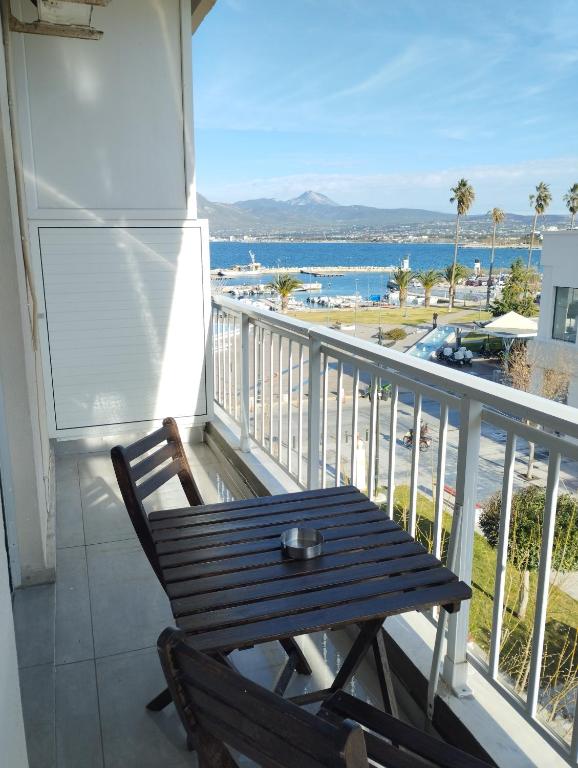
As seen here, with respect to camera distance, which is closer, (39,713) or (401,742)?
(401,742)

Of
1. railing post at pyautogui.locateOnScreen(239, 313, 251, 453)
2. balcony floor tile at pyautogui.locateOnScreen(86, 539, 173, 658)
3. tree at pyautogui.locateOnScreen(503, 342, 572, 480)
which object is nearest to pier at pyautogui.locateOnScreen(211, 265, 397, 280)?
tree at pyautogui.locateOnScreen(503, 342, 572, 480)

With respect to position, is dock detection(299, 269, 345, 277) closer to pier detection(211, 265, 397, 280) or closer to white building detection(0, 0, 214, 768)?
pier detection(211, 265, 397, 280)

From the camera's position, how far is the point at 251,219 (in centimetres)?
8838

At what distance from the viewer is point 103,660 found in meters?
2.33

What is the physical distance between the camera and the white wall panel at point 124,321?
4348 mm

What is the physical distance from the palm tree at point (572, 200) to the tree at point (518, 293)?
16.8 feet

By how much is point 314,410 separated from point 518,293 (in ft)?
180

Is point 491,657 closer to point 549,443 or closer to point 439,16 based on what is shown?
point 549,443

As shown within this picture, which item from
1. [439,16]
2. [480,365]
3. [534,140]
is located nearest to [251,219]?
[439,16]

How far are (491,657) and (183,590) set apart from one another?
0.91 metres

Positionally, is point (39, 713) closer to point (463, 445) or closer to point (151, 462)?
point (151, 462)

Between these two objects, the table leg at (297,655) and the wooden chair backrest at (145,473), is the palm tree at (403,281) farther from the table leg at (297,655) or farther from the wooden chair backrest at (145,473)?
the table leg at (297,655)

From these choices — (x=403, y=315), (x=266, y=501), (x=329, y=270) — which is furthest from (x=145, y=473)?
(x=329, y=270)

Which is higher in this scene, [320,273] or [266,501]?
[266,501]
